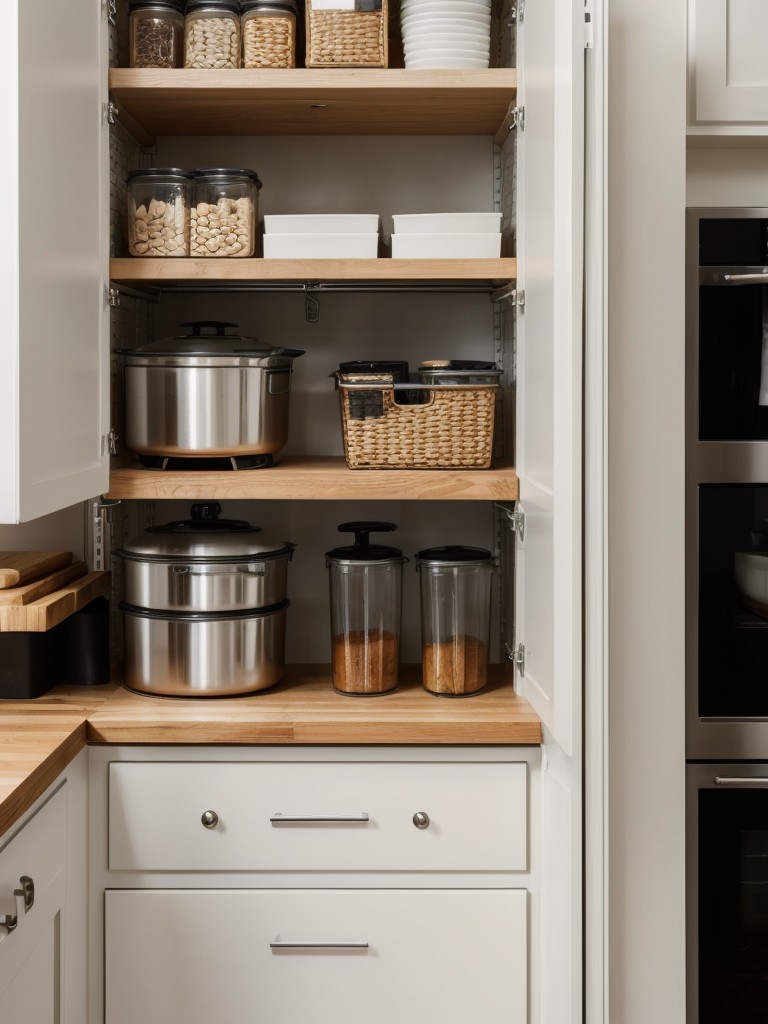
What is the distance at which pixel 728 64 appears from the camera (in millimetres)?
1765

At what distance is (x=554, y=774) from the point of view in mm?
1706

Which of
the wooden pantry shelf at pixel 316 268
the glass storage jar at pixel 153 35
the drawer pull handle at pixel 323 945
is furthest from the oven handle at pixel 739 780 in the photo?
the glass storage jar at pixel 153 35

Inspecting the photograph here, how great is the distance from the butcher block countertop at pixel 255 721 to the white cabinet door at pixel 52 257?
389mm

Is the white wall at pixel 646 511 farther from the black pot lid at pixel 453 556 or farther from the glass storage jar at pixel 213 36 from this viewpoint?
the glass storage jar at pixel 213 36

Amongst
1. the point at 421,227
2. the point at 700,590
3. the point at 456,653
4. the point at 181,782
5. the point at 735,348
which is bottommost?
the point at 181,782

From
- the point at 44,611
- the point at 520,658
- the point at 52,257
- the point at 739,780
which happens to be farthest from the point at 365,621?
the point at 52,257

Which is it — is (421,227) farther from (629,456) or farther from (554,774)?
(554,774)

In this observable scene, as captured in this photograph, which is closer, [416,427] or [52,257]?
[52,257]

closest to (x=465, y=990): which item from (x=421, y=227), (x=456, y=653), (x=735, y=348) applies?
(x=456, y=653)

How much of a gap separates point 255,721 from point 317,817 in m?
0.20

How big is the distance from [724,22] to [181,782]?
160cm

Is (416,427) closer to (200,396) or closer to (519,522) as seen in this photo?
(519,522)

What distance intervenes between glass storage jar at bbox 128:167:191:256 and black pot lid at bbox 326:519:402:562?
0.62 meters

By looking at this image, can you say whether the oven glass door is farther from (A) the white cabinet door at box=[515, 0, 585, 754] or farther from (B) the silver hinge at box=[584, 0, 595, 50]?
(B) the silver hinge at box=[584, 0, 595, 50]
